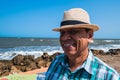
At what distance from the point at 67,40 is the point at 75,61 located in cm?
19

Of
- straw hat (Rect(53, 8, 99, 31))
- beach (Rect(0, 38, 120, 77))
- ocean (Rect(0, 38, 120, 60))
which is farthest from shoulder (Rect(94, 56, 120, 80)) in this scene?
ocean (Rect(0, 38, 120, 60))

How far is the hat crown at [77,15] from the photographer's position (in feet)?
8.05

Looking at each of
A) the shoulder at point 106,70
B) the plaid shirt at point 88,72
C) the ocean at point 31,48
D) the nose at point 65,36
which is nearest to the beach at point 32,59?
the ocean at point 31,48

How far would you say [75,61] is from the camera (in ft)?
8.34

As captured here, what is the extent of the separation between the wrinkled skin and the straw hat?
0.08 meters

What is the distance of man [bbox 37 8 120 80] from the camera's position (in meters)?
2.43

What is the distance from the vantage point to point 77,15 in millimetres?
2459

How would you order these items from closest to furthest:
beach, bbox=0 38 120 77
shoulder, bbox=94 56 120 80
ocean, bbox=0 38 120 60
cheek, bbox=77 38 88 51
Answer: shoulder, bbox=94 56 120 80 → cheek, bbox=77 38 88 51 → beach, bbox=0 38 120 77 → ocean, bbox=0 38 120 60

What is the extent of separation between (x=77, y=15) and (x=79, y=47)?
260 millimetres

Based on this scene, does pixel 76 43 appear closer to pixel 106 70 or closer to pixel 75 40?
pixel 75 40

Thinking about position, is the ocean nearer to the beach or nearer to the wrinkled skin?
the beach

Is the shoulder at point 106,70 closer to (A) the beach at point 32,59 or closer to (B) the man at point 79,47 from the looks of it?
(B) the man at point 79,47

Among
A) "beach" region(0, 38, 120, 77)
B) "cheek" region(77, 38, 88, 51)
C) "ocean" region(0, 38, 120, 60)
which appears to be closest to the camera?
"cheek" region(77, 38, 88, 51)

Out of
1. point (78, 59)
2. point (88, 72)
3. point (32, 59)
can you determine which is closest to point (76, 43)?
point (78, 59)
